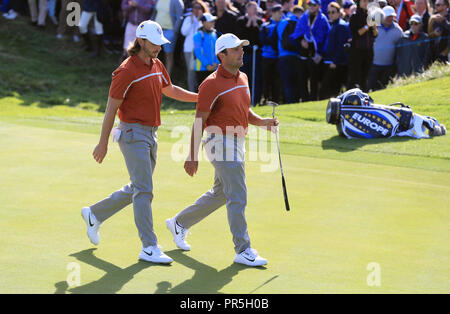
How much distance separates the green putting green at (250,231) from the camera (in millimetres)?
5574

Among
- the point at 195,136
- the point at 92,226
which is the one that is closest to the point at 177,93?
the point at 195,136

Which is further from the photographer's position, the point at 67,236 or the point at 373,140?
A: the point at 373,140

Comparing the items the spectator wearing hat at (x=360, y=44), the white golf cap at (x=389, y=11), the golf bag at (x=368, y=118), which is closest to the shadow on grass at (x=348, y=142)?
the golf bag at (x=368, y=118)

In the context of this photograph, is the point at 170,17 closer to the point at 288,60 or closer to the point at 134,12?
the point at 134,12

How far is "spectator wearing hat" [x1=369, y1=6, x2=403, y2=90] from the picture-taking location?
16109 mm

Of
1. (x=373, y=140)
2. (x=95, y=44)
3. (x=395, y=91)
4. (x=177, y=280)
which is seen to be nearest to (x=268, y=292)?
(x=177, y=280)

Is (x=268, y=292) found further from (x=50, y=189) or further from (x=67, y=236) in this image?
(x=50, y=189)

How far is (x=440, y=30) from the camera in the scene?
15844mm

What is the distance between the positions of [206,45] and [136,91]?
10.4 m

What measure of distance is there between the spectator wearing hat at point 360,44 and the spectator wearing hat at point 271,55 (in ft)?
5.87

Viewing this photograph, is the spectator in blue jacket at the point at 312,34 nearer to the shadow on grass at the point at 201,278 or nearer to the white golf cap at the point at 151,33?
the white golf cap at the point at 151,33

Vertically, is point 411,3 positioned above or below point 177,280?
above

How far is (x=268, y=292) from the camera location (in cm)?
533
